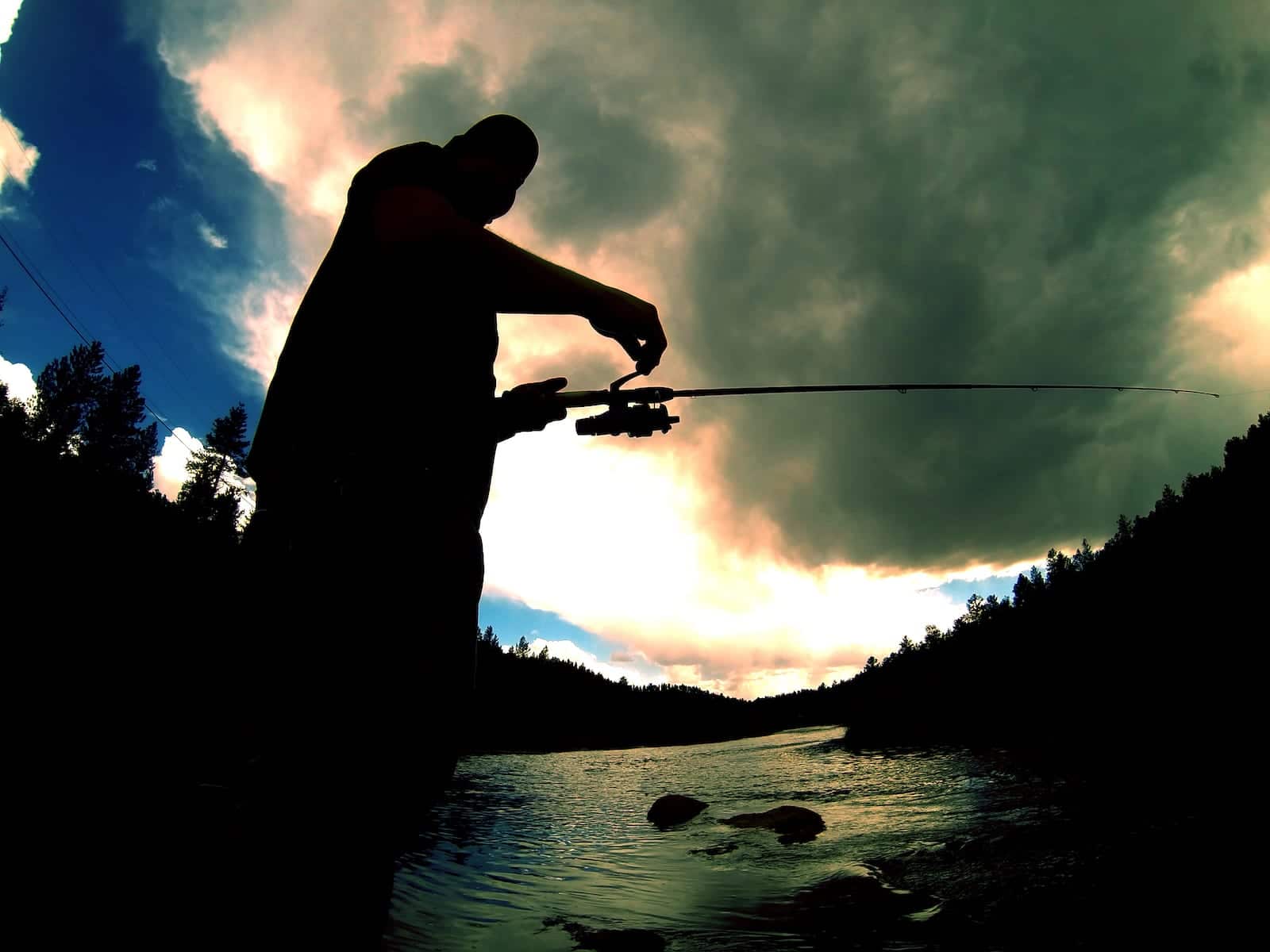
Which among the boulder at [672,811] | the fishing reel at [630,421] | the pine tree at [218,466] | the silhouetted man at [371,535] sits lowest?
the boulder at [672,811]

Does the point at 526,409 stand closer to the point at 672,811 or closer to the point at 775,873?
the point at 775,873

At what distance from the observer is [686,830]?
23.0 feet

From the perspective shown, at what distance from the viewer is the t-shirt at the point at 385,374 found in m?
1.65

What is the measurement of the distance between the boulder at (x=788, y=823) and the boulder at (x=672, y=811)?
2.67ft

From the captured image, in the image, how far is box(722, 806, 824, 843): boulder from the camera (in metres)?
6.07

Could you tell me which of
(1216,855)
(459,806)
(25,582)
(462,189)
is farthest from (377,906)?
(25,582)

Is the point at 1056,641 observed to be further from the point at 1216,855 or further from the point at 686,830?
the point at 1216,855

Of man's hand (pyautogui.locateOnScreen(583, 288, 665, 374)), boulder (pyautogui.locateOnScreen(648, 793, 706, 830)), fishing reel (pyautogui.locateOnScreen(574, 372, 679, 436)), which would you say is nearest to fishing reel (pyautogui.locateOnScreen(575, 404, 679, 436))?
fishing reel (pyautogui.locateOnScreen(574, 372, 679, 436))

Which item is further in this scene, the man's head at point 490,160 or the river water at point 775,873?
the river water at point 775,873

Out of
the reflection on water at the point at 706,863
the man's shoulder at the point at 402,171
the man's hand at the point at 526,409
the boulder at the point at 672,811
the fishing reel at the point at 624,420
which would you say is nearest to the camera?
the man's shoulder at the point at 402,171

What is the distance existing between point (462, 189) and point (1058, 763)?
359 inches

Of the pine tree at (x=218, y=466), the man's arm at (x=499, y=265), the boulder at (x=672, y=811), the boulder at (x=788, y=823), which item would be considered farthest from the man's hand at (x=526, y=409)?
the pine tree at (x=218, y=466)

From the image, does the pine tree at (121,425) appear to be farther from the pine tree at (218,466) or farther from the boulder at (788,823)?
the boulder at (788,823)

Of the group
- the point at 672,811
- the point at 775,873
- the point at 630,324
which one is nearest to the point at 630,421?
the point at 630,324
